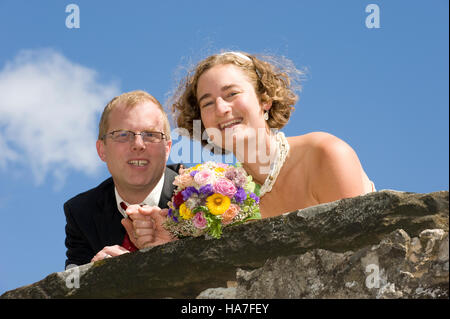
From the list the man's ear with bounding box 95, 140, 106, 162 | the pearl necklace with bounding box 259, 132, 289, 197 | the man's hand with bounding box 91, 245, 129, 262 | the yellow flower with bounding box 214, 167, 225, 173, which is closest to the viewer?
the yellow flower with bounding box 214, 167, 225, 173

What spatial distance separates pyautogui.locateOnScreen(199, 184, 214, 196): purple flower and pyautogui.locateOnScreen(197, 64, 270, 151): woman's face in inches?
28.1

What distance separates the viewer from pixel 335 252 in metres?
3.44

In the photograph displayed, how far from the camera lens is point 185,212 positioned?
4016 millimetres

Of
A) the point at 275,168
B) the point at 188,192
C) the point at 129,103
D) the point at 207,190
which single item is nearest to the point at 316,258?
the point at 207,190

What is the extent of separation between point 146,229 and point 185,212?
0.44m

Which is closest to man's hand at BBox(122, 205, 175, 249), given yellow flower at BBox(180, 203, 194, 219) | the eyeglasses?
yellow flower at BBox(180, 203, 194, 219)

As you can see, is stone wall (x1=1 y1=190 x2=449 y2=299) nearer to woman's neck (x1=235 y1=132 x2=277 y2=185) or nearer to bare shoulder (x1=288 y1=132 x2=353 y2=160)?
bare shoulder (x1=288 y1=132 x2=353 y2=160)

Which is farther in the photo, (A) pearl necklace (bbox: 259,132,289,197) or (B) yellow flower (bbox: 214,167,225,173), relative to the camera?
(A) pearl necklace (bbox: 259,132,289,197)

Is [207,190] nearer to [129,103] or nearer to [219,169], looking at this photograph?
[219,169]

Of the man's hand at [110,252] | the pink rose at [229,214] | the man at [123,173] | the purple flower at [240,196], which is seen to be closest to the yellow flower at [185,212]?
the pink rose at [229,214]

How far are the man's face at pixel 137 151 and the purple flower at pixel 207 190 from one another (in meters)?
1.45

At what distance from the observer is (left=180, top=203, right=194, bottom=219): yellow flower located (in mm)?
3980

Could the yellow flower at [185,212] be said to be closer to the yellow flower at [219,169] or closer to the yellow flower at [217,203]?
the yellow flower at [217,203]
